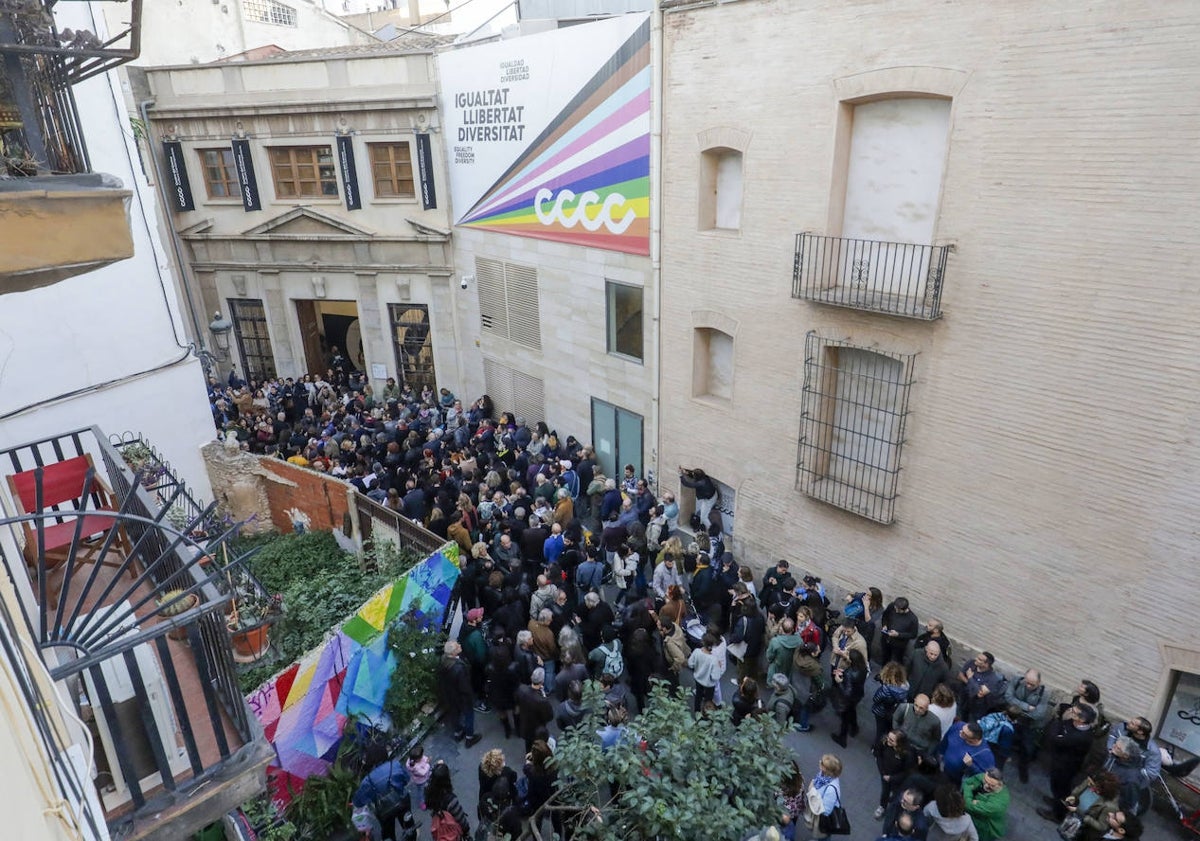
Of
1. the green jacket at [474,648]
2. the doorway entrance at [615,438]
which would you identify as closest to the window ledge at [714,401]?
the doorway entrance at [615,438]

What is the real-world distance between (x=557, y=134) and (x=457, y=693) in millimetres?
10334

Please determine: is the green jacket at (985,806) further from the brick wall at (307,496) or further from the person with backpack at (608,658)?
the brick wall at (307,496)

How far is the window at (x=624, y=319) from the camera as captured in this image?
1388cm

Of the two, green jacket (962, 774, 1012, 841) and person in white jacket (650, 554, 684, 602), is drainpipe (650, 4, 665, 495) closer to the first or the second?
person in white jacket (650, 554, 684, 602)

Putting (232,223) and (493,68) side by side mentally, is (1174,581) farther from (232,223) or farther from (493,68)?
(232,223)

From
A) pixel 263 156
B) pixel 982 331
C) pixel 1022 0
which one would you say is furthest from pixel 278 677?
pixel 263 156

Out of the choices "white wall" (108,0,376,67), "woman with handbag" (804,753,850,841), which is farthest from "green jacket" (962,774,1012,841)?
"white wall" (108,0,376,67)

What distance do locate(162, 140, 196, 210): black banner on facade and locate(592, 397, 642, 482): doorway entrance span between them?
507 inches

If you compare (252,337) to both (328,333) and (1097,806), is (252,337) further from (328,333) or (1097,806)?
(1097,806)

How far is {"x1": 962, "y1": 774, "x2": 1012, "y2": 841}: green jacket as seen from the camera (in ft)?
22.0

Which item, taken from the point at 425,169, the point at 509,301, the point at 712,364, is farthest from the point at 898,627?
the point at 425,169

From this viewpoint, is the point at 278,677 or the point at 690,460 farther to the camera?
the point at 690,460

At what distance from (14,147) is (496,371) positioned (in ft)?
50.4

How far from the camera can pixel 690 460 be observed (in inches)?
526
